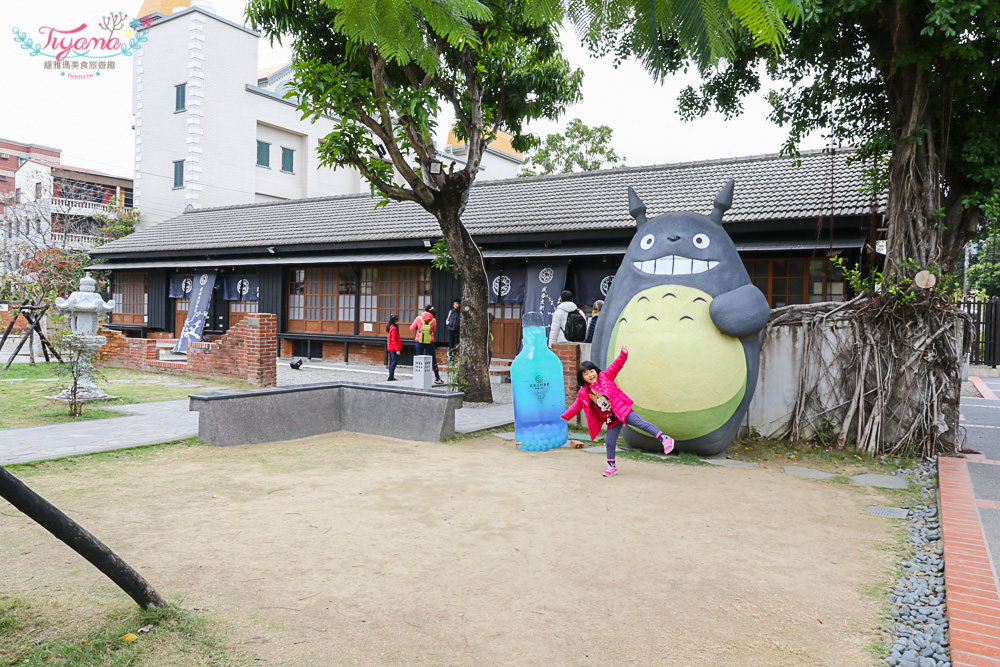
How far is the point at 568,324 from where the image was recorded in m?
11.2

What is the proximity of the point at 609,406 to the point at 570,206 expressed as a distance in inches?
403

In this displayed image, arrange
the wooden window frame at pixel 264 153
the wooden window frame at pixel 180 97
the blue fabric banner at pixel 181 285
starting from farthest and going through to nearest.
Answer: the wooden window frame at pixel 264 153 → the wooden window frame at pixel 180 97 → the blue fabric banner at pixel 181 285

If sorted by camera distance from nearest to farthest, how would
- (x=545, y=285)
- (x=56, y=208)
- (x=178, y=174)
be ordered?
(x=545, y=285) → (x=178, y=174) → (x=56, y=208)

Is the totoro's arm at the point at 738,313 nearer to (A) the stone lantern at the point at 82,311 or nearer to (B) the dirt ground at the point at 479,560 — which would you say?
(B) the dirt ground at the point at 479,560

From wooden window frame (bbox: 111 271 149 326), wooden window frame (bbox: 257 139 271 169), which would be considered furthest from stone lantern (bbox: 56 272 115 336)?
wooden window frame (bbox: 257 139 271 169)

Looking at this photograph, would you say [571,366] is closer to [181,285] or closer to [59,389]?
[59,389]

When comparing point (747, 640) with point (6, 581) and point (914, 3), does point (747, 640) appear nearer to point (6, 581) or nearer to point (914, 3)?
point (6, 581)

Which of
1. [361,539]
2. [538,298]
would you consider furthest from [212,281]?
[361,539]

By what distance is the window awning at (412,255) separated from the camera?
1227 centimetres

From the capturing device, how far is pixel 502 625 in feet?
10.6

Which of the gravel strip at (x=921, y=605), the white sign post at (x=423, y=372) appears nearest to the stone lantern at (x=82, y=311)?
the white sign post at (x=423, y=372)

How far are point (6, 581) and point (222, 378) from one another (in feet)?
34.5

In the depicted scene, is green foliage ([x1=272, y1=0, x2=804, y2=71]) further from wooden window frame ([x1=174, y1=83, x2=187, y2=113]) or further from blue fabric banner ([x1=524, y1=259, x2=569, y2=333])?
wooden window frame ([x1=174, y1=83, x2=187, y2=113])

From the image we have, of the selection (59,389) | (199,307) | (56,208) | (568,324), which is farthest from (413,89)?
(56,208)
